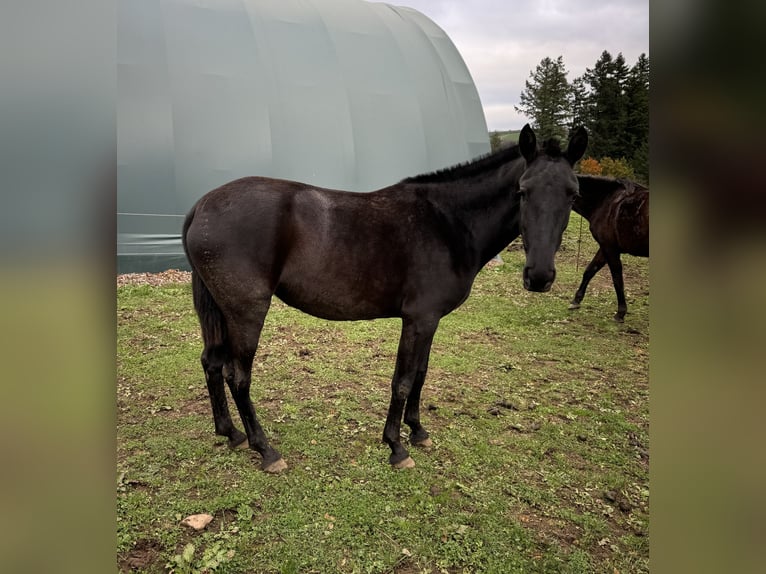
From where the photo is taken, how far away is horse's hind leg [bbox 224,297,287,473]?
2.91 metres

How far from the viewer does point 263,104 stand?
27.9 ft

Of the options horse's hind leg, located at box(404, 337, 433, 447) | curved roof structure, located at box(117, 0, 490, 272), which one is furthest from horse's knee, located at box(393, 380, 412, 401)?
curved roof structure, located at box(117, 0, 490, 272)

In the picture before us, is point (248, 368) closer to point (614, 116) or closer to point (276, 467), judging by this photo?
point (276, 467)

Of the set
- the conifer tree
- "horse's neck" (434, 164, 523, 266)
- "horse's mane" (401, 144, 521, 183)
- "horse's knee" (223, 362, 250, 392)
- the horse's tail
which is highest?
the conifer tree

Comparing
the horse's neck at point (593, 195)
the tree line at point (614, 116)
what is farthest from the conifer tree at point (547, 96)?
the horse's neck at point (593, 195)

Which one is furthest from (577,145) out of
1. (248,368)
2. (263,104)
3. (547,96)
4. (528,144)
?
(547,96)

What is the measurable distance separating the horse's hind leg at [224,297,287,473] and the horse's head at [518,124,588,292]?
1615mm

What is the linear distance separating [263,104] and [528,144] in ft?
23.1

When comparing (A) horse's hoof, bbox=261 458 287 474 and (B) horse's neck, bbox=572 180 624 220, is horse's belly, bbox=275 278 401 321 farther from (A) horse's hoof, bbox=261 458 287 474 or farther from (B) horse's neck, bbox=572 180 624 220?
(B) horse's neck, bbox=572 180 624 220

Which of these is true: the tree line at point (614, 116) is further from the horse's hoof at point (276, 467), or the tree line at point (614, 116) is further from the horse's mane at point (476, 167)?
the horse's hoof at point (276, 467)

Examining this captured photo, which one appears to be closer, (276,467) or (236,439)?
(276,467)

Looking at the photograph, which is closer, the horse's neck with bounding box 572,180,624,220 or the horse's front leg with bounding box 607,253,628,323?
the horse's front leg with bounding box 607,253,628,323
